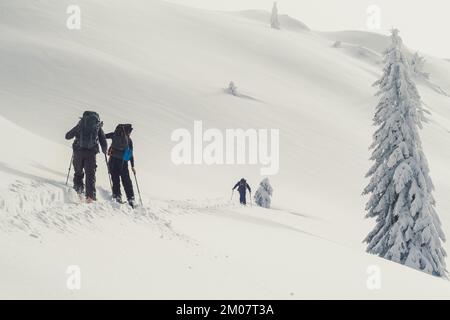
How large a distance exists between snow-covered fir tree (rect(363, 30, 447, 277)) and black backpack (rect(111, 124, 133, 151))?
9.66 meters

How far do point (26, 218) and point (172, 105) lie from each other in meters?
41.7

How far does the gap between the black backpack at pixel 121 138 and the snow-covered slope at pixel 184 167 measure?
4.07ft

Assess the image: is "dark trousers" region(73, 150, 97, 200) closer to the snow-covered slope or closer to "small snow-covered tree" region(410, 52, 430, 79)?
the snow-covered slope

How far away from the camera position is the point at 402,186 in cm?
1672

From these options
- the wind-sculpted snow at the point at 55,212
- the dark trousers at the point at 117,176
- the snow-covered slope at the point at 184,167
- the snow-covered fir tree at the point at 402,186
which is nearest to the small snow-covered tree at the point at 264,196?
the snow-covered slope at the point at 184,167

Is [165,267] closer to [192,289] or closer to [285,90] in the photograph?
[192,289]

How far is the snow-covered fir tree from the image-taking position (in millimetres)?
16750

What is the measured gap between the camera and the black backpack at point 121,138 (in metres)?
11.7

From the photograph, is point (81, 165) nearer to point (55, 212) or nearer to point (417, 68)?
point (55, 212)

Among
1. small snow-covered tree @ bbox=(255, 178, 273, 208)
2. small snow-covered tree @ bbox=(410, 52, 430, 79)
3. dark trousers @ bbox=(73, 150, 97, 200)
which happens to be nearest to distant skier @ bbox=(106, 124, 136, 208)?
dark trousers @ bbox=(73, 150, 97, 200)

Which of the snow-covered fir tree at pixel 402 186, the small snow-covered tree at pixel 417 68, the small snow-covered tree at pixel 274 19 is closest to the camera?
the snow-covered fir tree at pixel 402 186

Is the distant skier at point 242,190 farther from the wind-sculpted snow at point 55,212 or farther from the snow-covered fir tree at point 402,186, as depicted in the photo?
the wind-sculpted snow at point 55,212

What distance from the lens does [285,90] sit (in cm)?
7069

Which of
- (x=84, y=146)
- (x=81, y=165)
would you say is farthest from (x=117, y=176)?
(x=84, y=146)
